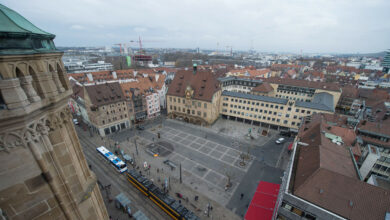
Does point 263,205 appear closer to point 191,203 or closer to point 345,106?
point 191,203

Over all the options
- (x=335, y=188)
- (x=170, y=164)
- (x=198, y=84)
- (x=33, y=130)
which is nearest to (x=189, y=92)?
(x=198, y=84)

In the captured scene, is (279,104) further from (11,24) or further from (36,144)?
(11,24)

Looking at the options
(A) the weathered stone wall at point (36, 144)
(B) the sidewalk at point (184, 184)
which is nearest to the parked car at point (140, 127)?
(B) the sidewalk at point (184, 184)

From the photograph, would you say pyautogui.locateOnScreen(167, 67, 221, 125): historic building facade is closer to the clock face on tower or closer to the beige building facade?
the clock face on tower

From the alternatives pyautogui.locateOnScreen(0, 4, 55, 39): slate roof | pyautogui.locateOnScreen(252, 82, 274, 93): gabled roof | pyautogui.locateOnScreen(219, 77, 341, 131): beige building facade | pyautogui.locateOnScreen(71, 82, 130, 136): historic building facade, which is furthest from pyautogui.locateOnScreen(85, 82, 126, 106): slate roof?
pyautogui.locateOnScreen(252, 82, 274, 93): gabled roof

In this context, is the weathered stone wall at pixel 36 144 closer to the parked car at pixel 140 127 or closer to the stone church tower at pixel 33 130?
the stone church tower at pixel 33 130
